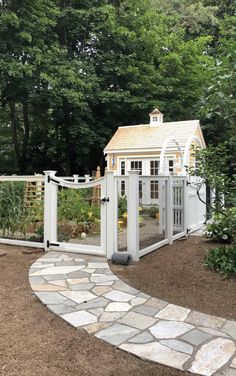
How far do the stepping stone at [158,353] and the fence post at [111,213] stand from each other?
265 centimetres

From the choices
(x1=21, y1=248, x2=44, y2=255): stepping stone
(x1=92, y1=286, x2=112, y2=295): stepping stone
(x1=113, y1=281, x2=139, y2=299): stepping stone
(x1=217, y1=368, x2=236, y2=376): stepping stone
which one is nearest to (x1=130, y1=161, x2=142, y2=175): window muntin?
(x1=21, y1=248, x2=44, y2=255): stepping stone

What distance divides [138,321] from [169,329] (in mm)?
296

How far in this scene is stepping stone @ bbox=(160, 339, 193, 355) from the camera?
253 centimetres

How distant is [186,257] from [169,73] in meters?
13.2

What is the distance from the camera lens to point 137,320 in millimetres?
3078

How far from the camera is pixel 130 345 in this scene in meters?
2.60

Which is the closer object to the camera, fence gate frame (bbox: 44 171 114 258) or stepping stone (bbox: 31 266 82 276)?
stepping stone (bbox: 31 266 82 276)

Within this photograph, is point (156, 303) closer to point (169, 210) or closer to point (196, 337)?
point (196, 337)

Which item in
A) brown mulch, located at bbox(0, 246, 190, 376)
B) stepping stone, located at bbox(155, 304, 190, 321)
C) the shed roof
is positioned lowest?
brown mulch, located at bbox(0, 246, 190, 376)

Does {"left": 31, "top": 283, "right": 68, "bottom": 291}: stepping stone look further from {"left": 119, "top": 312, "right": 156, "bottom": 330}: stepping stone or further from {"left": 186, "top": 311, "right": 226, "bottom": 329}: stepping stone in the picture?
{"left": 186, "top": 311, "right": 226, "bottom": 329}: stepping stone

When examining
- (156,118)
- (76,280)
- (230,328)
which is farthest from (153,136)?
(230,328)

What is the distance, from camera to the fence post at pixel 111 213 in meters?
5.18

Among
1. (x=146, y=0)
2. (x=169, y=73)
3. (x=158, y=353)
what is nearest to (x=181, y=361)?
(x=158, y=353)

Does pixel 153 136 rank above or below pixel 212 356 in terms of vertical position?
above
